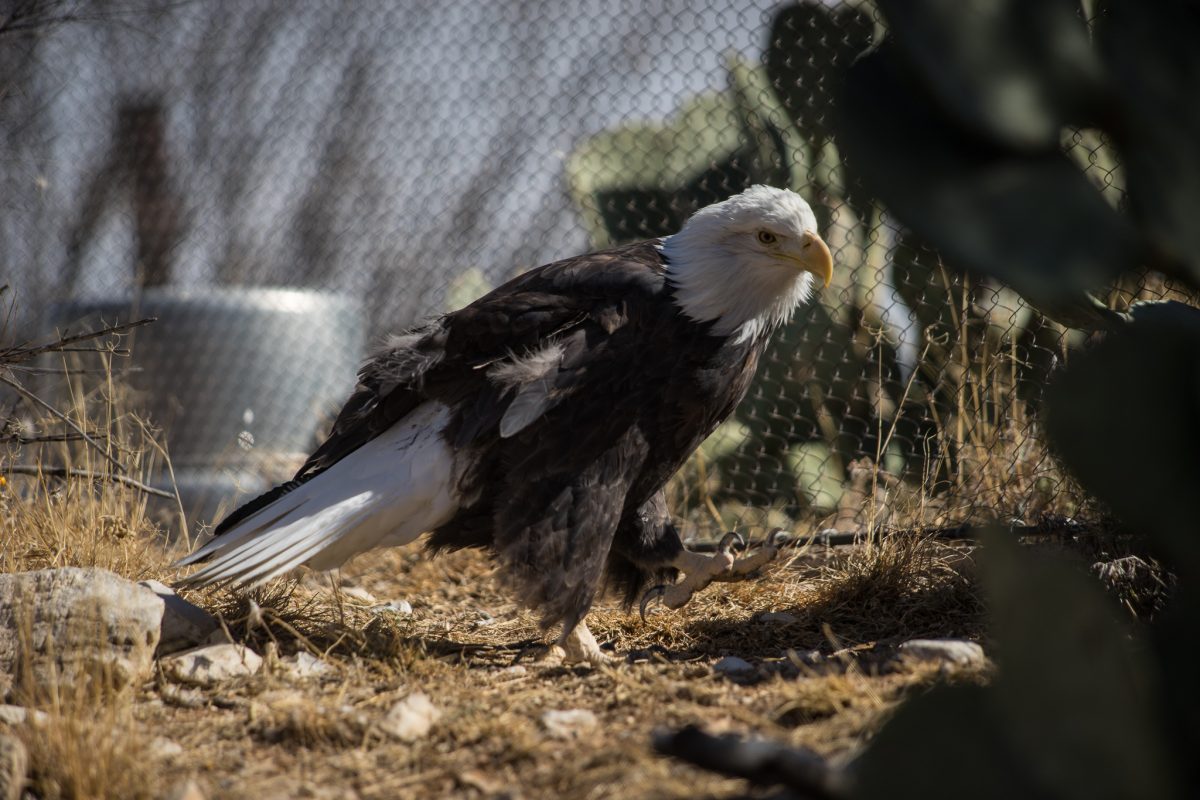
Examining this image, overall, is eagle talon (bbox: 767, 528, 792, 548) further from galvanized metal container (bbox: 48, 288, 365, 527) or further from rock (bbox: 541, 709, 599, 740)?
galvanized metal container (bbox: 48, 288, 365, 527)

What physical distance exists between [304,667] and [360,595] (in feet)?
3.80

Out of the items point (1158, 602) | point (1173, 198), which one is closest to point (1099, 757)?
point (1173, 198)

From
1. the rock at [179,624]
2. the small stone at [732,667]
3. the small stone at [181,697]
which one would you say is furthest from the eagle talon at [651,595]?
the small stone at [181,697]

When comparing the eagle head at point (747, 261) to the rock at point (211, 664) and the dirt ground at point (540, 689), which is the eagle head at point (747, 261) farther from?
the rock at point (211, 664)

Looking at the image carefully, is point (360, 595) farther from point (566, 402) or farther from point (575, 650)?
point (566, 402)

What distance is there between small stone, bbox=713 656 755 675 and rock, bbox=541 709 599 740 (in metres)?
0.43

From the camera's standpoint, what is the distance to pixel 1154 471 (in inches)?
52.0

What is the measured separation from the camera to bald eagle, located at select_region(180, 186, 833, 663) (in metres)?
2.93

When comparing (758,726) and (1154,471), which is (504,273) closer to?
(758,726)

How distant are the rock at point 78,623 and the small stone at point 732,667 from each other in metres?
1.34

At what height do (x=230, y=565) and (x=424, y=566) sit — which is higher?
(x=230, y=565)

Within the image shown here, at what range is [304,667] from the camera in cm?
266

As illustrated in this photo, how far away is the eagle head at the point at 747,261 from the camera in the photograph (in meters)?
3.05

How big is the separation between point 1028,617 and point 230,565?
219cm
